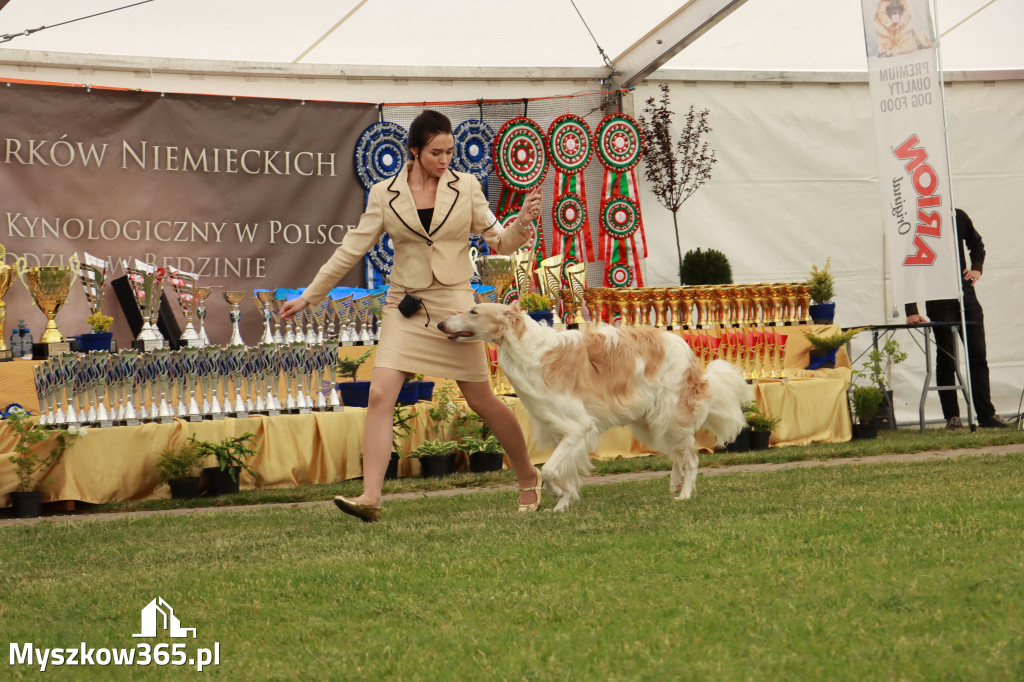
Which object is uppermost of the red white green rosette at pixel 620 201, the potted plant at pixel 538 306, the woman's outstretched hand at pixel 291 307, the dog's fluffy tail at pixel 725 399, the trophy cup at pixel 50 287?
the red white green rosette at pixel 620 201

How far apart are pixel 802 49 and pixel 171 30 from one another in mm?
6038

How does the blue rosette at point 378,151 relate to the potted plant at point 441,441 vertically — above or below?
above

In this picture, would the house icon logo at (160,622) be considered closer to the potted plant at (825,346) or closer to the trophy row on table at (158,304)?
the trophy row on table at (158,304)

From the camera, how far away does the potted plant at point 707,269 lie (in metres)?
9.51

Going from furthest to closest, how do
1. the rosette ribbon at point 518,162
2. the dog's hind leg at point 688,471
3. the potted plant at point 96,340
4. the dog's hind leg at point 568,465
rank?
1. the rosette ribbon at point 518,162
2. the potted plant at point 96,340
3. the dog's hind leg at point 688,471
4. the dog's hind leg at point 568,465

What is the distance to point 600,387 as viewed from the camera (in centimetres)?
528

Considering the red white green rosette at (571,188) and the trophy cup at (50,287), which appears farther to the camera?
the red white green rosette at (571,188)

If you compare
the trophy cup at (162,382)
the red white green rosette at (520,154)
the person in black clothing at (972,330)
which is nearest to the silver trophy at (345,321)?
the trophy cup at (162,382)

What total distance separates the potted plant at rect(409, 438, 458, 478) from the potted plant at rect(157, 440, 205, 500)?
4.81 feet

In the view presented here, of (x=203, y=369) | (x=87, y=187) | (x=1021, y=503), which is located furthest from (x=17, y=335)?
(x=1021, y=503)

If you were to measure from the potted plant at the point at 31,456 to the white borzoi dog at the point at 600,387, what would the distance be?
9.17 feet

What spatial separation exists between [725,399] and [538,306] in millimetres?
2804

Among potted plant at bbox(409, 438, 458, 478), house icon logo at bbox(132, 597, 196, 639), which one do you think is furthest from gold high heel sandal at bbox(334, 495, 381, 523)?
potted plant at bbox(409, 438, 458, 478)

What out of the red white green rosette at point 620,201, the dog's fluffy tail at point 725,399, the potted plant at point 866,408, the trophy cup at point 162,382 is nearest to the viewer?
the dog's fluffy tail at point 725,399
